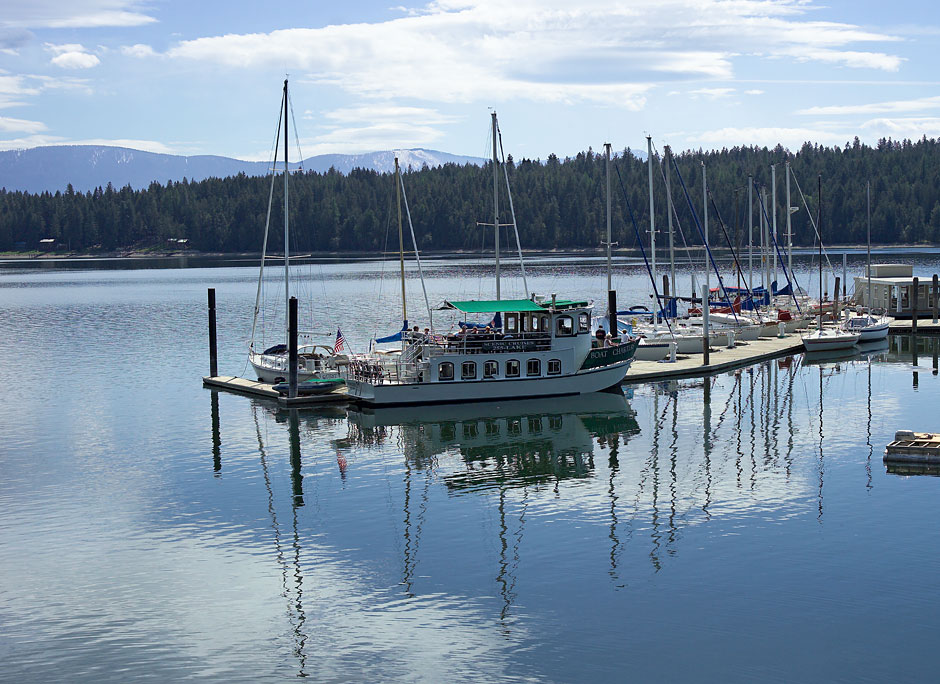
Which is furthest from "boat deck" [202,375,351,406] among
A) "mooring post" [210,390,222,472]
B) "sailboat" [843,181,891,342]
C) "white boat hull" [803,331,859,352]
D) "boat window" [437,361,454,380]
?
"sailboat" [843,181,891,342]

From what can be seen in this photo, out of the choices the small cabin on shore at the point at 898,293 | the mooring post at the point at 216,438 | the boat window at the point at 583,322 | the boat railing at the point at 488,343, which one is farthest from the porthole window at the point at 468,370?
the small cabin on shore at the point at 898,293

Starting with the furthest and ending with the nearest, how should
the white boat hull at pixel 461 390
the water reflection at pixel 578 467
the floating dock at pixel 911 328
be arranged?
the floating dock at pixel 911 328 < the white boat hull at pixel 461 390 < the water reflection at pixel 578 467

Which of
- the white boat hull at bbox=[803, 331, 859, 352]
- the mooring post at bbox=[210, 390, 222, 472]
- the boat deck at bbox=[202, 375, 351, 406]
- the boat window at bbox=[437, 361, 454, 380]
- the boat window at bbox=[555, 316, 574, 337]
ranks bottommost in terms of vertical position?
the mooring post at bbox=[210, 390, 222, 472]

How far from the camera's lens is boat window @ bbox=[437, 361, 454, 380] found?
48.1m

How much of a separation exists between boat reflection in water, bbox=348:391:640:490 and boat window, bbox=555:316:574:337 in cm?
328

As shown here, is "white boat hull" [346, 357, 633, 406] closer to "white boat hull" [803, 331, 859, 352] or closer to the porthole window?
the porthole window

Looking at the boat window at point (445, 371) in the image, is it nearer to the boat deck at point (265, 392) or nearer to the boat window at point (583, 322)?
the boat deck at point (265, 392)

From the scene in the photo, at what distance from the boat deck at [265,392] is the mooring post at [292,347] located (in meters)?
0.50

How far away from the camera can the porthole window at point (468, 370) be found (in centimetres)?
4834

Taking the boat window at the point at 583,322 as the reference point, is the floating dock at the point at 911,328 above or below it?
below

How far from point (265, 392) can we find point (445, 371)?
32.7 feet

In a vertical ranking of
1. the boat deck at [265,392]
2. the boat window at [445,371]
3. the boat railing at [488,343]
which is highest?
the boat railing at [488,343]

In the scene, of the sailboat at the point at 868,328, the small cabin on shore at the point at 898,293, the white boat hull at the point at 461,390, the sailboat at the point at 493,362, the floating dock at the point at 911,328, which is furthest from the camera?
the small cabin on shore at the point at 898,293

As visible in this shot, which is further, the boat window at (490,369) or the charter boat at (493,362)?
the boat window at (490,369)
